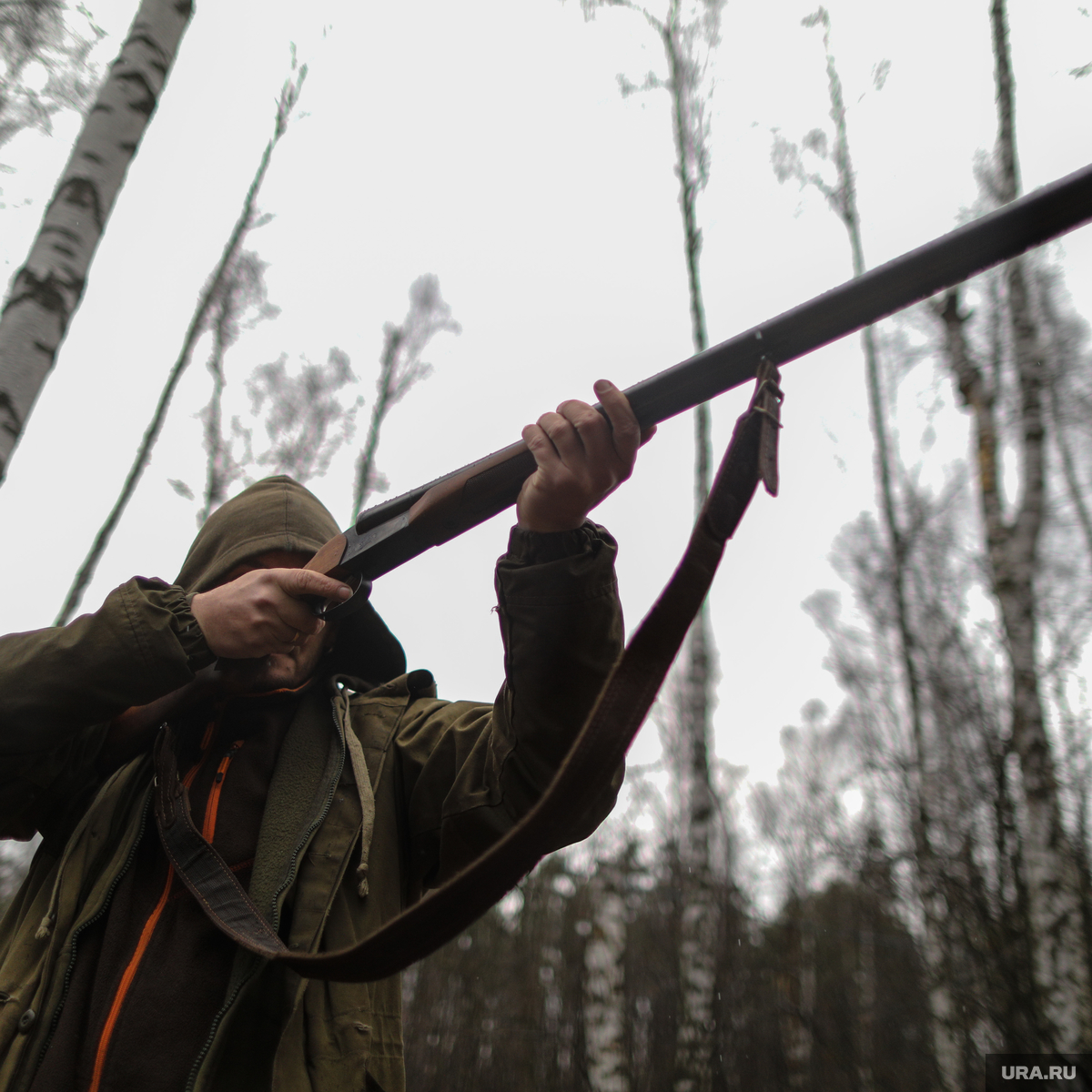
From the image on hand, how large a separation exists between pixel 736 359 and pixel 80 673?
164cm

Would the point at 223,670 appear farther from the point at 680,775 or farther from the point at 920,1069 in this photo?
the point at 680,775

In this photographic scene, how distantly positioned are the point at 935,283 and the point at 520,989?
35.7 feet

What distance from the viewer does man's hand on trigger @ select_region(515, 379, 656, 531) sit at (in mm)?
1784

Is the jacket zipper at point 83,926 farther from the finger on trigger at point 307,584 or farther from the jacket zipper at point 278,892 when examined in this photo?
the finger on trigger at point 307,584

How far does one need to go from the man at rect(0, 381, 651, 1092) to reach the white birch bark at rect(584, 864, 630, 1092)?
15.2ft

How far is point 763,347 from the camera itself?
178cm

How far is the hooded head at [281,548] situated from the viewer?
2.36 metres

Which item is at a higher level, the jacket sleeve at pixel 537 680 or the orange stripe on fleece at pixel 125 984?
the jacket sleeve at pixel 537 680

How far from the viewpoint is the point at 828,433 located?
1068 cm

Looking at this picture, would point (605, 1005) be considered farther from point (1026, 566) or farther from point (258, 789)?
point (258, 789)

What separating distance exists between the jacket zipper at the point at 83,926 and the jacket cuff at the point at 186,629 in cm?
33

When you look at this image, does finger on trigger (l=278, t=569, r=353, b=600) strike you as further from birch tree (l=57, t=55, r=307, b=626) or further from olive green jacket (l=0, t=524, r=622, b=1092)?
birch tree (l=57, t=55, r=307, b=626)

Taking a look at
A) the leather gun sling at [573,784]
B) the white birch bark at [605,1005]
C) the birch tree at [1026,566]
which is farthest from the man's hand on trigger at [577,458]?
the white birch bark at [605,1005]

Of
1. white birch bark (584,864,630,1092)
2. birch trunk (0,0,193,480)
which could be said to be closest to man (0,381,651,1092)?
birch trunk (0,0,193,480)
